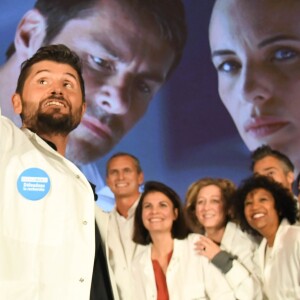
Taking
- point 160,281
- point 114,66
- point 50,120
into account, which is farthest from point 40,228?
point 114,66

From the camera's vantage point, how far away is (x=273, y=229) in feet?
9.02

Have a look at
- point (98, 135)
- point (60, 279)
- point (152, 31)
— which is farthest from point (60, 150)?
point (152, 31)

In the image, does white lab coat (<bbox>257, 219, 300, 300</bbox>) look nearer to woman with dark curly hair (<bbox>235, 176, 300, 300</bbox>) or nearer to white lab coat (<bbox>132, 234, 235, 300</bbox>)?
woman with dark curly hair (<bbox>235, 176, 300, 300</bbox>)

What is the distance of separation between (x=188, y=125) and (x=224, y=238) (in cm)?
207

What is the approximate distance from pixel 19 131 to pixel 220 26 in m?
3.84

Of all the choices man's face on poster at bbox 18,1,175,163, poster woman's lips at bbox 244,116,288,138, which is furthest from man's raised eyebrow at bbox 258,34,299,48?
man's face on poster at bbox 18,1,175,163

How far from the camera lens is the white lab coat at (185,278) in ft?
8.77

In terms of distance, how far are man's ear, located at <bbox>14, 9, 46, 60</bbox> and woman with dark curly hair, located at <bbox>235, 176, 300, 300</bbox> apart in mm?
2724

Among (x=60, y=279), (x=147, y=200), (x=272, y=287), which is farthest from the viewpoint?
(x=147, y=200)

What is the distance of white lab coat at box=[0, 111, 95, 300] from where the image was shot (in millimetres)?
1237

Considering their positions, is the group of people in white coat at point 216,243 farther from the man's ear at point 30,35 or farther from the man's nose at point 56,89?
the man's ear at point 30,35

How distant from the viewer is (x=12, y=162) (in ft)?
4.25

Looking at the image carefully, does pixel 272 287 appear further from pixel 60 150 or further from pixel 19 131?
pixel 19 131

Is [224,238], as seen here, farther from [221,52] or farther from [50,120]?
[221,52]
